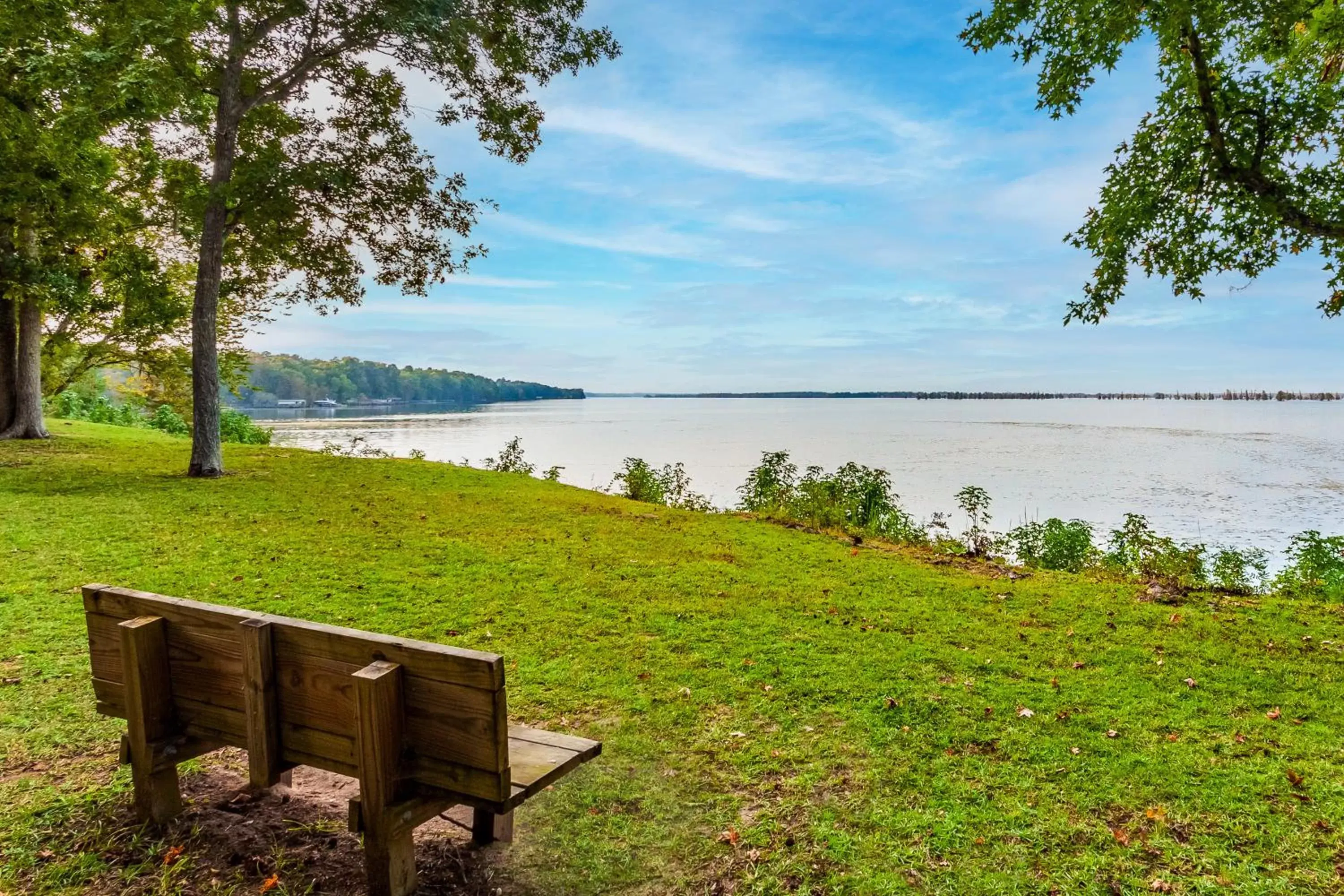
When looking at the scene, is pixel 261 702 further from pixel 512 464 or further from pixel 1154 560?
pixel 512 464

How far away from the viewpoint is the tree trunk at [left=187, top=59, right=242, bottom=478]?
1273cm

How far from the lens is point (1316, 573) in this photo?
9.36 m

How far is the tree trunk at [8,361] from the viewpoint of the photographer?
53.5 feet

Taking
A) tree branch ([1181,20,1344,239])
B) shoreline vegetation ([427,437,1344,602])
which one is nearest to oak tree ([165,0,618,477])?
shoreline vegetation ([427,437,1344,602])

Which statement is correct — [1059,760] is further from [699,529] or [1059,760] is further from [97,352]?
[97,352]

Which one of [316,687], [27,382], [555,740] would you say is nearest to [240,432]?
[27,382]

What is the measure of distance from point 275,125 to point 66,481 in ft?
26.1

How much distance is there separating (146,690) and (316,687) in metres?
0.85

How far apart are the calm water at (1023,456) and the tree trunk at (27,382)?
739 centimetres

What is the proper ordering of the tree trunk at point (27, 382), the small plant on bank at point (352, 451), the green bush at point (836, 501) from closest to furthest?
the green bush at point (836, 501) < the tree trunk at point (27, 382) < the small plant on bank at point (352, 451)

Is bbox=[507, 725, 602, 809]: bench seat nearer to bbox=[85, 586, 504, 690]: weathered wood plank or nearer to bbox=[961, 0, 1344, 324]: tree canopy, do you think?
bbox=[85, 586, 504, 690]: weathered wood plank

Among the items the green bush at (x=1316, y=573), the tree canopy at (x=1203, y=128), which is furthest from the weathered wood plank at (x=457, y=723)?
the green bush at (x=1316, y=573)

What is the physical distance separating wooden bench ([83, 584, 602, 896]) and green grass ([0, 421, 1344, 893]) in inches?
21.8

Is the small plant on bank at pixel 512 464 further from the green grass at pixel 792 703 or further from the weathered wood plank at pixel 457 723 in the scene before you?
the weathered wood plank at pixel 457 723
